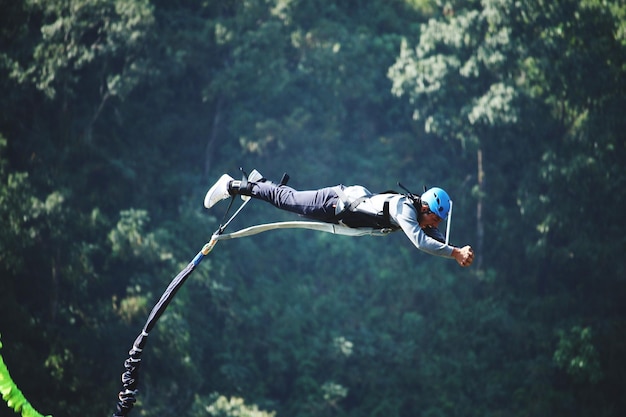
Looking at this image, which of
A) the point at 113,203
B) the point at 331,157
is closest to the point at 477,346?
the point at 331,157

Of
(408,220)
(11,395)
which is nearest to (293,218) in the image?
(408,220)

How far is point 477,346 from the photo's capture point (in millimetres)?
15977

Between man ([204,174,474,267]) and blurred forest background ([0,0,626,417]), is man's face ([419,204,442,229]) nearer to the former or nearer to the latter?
man ([204,174,474,267])

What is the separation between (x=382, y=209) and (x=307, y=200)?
574 millimetres

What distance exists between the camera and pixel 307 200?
5.53m

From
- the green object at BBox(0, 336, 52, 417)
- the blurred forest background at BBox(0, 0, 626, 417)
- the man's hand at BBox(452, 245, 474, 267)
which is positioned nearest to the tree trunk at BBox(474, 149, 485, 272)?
the blurred forest background at BBox(0, 0, 626, 417)

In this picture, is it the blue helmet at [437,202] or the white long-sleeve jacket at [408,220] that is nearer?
the white long-sleeve jacket at [408,220]

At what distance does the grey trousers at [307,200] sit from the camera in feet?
18.0

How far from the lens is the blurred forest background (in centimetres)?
1435

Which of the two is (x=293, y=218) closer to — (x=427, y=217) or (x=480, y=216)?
(x=480, y=216)

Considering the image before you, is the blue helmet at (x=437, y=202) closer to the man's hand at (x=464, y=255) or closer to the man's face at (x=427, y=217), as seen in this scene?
the man's face at (x=427, y=217)

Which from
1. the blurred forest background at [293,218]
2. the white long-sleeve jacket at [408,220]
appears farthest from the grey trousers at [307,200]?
the blurred forest background at [293,218]

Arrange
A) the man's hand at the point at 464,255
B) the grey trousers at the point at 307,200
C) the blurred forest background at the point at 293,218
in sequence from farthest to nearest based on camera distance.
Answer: the blurred forest background at the point at 293,218 → the grey trousers at the point at 307,200 → the man's hand at the point at 464,255

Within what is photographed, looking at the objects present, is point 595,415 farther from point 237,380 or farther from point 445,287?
point 237,380
